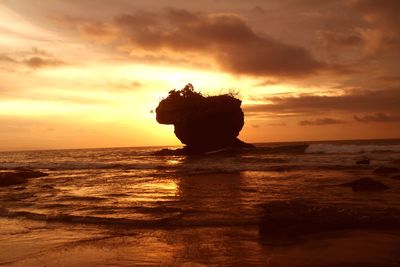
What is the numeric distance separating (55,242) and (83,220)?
2.42 meters

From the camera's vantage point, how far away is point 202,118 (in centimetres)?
5462

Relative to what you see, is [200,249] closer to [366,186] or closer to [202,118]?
[366,186]

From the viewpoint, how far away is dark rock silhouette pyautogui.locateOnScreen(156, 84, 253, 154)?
181ft

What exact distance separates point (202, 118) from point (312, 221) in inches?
1820

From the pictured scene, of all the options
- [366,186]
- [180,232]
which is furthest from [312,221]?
[366,186]

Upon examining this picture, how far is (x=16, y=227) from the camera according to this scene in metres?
10.2

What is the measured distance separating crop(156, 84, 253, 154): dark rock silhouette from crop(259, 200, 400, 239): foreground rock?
45330 millimetres

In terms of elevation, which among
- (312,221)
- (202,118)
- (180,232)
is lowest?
(180,232)

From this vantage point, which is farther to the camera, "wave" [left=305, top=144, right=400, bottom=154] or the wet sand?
"wave" [left=305, top=144, right=400, bottom=154]

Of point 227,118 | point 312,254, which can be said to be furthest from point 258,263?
point 227,118

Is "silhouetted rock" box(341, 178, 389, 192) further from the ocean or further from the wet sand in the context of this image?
the wet sand

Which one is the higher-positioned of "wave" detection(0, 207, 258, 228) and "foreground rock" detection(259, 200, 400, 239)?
"foreground rock" detection(259, 200, 400, 239)

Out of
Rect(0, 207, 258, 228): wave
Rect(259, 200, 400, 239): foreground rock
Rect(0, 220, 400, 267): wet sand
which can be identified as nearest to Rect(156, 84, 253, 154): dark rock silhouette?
Rect(0, 207, 258, 228): wave

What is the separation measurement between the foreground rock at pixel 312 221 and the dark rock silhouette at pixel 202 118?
45.3m
